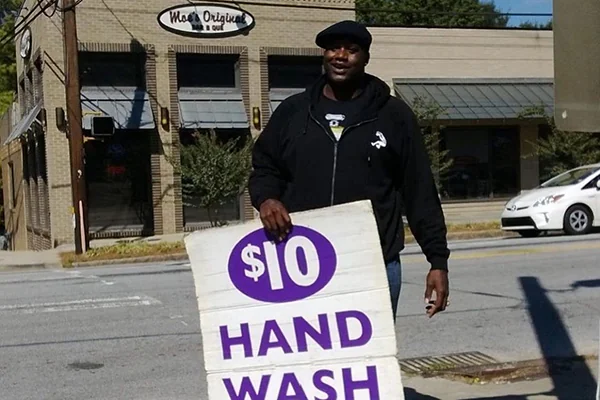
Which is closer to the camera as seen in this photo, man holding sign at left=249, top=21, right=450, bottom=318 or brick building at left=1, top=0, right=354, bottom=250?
man holding sign at left=249, top=21, right=450, bottom=318

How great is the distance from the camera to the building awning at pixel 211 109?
2162cm

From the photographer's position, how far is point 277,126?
155 inches

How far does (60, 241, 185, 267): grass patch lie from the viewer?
685 inches

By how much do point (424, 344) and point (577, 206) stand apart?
407 inches

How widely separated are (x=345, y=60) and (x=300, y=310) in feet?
3.58

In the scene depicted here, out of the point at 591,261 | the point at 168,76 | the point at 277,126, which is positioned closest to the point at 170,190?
the point at 168,76

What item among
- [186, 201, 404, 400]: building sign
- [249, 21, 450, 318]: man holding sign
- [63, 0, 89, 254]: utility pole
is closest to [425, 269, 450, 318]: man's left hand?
[249, 21, 450, 318]: man holding sign

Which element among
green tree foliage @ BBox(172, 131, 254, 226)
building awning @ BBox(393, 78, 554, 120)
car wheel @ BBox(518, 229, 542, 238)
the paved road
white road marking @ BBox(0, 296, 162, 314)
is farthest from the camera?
building awning @ BBox(393, 78, 554, 120)

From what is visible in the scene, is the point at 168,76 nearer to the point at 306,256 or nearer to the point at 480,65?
the point at 480,65

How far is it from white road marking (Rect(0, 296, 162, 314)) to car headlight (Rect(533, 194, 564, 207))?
9116mm

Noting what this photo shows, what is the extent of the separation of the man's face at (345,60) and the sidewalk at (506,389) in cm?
285

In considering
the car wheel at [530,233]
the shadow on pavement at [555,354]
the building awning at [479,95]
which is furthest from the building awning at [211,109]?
the shadow on pavement at [555,354]

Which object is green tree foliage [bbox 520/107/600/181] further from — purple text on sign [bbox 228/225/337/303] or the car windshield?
purple text on sign [bbox 228/225/337/303]

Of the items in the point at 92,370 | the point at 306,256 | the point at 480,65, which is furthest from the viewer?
the point at 480,65
